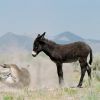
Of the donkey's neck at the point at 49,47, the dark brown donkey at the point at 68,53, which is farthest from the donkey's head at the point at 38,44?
the donkey's neck at the point at 49,47

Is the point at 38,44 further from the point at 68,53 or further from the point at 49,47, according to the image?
the point at 68,53

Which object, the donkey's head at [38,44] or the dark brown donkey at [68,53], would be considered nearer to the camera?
the dark brown donkey at [68,53]

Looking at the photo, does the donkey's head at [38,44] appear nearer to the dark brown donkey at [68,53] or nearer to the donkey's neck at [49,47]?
the dark brown donkey at [68,53]

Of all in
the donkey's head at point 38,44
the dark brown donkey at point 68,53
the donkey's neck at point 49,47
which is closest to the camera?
the dark brown donkey at point 68,53

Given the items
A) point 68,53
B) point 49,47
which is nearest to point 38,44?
point 49,47

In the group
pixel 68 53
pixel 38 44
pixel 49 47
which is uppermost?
pixel 38 44

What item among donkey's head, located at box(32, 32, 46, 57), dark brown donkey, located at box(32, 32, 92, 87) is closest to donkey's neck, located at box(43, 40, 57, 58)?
dark brown donkey, located at box(32, 32, 92, 87)

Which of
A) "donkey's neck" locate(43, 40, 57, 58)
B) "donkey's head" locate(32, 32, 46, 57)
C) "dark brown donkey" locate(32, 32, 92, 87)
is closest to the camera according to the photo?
"dark brown donkey" locate(32, 32, 92, 87)

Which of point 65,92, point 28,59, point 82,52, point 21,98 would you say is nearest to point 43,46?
point 82,52

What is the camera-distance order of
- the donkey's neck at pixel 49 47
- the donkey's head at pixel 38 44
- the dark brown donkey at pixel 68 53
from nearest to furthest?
1. the dark brown donkey at pixel 68 53
2. the donkey's neck at pixel 49 47
3. the donkey's head at pixel 38 44

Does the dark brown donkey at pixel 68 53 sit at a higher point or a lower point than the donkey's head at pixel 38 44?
lower

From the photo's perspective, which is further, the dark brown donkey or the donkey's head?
the donkey's head

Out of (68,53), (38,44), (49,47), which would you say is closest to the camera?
(68,53)

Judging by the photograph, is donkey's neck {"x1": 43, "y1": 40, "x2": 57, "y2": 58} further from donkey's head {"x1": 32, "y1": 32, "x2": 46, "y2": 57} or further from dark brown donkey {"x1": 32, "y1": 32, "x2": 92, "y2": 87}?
donkey's head {"x1": 32, "y1": 32, "x2": 46, "y2": 57}
